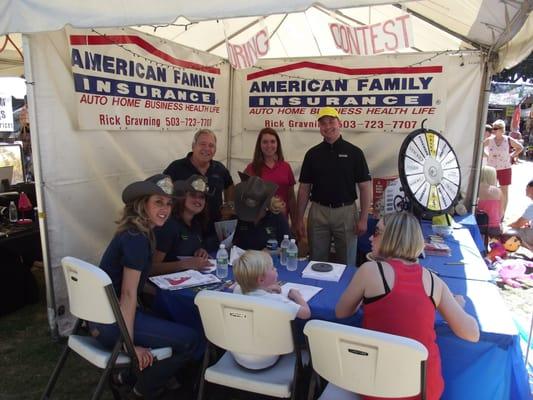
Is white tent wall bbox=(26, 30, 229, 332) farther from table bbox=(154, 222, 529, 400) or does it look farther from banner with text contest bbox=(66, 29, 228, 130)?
table bbox=(154, 222, 529, 400)

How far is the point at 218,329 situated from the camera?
1767 millimetres

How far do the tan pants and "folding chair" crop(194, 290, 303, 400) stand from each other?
180cm

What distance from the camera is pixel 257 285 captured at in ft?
6.25

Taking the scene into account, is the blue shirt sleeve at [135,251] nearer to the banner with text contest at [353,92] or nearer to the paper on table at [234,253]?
the paper on table at [234,253]

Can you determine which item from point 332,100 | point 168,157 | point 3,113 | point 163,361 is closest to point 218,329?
point 163,361

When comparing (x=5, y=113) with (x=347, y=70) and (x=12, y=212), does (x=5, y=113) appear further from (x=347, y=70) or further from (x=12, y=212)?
(x=347, y=70)

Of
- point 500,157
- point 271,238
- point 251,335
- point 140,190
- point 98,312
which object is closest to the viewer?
point 251,335

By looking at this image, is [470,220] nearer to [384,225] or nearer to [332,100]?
[332,100]

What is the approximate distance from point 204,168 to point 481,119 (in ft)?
9.22

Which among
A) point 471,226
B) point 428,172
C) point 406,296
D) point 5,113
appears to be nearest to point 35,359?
point 406,296

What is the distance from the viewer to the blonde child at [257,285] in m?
1.86

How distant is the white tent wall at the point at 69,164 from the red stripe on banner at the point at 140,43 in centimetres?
25

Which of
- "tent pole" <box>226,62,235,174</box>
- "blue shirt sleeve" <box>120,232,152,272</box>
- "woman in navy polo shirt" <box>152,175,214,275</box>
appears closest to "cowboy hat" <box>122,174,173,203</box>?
"blue shirt sleeve" <box>120,232,152,272</box>

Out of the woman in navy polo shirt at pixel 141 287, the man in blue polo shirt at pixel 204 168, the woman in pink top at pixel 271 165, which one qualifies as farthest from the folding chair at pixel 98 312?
the woman in pink top at pixel 271 165
